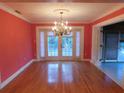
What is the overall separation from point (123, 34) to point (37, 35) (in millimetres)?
5073

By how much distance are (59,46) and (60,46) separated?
63 mm

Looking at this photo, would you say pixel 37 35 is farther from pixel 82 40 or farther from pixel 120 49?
pixel 120 49

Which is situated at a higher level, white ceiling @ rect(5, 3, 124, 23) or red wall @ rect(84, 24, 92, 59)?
white ceiling @ rect(5, 3, 124, 23)

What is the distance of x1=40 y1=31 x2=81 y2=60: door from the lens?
7777 millimetres

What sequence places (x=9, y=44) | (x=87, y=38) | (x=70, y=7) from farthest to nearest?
1. (x=87, y=38)
2. (x=9, y=44)
3. (x=70, y=7)

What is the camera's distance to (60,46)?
7812 millimetres

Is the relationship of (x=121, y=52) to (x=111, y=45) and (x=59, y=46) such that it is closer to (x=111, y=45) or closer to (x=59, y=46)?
(x=111, y=45)

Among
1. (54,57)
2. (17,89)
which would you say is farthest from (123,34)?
(17,89)

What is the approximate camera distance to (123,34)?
722 cm

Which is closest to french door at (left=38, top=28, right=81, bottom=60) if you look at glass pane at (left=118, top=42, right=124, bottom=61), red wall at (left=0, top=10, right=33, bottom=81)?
glass pane at (left=118, top=42, right=124, bottom=61)

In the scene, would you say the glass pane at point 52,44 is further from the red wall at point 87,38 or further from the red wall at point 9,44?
the red wall at point 9,44

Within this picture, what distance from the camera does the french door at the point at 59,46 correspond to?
7770 mm

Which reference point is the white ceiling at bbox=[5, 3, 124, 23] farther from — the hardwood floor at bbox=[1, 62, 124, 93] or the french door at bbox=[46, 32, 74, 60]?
the french door at bbox=[46, 32, 74, 60]

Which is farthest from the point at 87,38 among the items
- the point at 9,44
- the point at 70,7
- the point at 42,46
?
the point at 9,44
